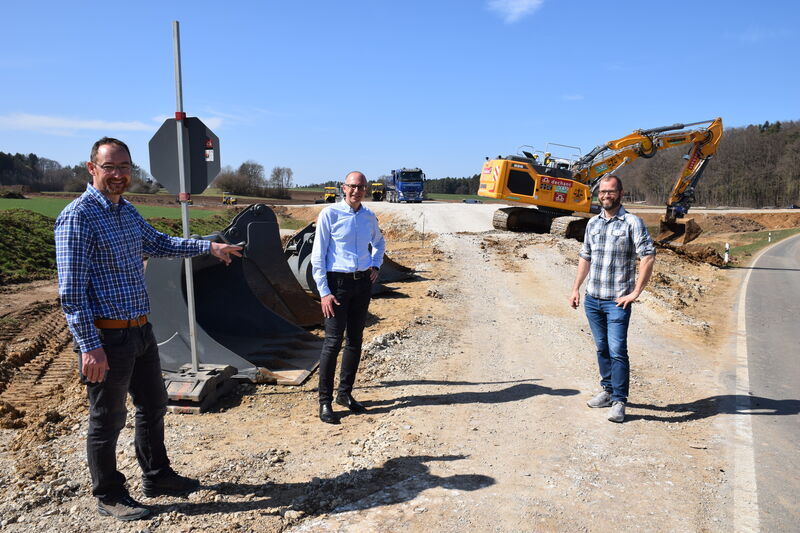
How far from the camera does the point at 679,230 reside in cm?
1916

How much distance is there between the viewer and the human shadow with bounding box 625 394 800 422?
16.0ft

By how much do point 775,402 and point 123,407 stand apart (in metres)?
5.55

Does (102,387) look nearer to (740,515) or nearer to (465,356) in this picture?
(740,515)

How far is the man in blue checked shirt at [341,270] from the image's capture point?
4547 millimetres

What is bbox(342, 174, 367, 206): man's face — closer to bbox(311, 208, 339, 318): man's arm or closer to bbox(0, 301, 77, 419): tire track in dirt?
bbox(311, 208, 339, 318): man's arm

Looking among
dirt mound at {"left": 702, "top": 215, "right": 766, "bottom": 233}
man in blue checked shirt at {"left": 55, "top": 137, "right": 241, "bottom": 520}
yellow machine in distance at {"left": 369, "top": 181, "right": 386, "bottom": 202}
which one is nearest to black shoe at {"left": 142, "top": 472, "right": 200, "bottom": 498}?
man in blue checked shirt at {"left": 55, "top": 137, "right": 241, "bottom": 520}

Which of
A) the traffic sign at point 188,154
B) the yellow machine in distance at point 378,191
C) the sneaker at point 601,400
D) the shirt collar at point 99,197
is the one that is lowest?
the sneaker at point 601,400

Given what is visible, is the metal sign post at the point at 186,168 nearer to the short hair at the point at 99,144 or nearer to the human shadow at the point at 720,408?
the short hair at the point at 99,144

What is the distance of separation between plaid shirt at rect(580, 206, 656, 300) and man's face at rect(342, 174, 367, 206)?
182 centimetres

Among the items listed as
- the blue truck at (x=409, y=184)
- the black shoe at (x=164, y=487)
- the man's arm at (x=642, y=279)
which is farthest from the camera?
the blue truck at (x=409, y=184)

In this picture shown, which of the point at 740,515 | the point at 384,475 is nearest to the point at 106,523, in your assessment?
the point at 384,475

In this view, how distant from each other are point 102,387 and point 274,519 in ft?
3.85

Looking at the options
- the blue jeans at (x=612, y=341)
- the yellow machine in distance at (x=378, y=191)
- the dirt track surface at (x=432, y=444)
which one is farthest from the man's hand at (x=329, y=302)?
the yellow machine in distance at (x=378, y=191)

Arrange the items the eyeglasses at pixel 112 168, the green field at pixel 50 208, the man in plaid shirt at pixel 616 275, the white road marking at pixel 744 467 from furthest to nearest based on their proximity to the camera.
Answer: the green field at pixel 50 208
the man in plaid shirt at pixel 616 275
the white road marking at pixel 744 467
the eyeglasses at pixel 112 168
